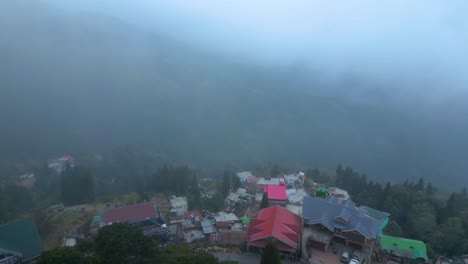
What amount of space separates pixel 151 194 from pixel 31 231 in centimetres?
1997

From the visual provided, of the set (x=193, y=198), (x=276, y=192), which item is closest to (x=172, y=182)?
(x=193, y=198)

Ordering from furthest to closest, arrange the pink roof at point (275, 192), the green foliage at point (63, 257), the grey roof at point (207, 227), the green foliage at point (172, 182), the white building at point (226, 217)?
the green foliage at point (172, 182) < the pink roof at point (275, 192) < the white building at point (226, 217) < the grey roof at point (207, 227) < the green foliage at point (63, 257)

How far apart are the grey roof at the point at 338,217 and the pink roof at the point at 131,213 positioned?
15498 mm

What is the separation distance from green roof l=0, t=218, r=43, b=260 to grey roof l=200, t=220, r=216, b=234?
49.1ft

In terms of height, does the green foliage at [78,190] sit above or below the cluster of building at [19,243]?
below

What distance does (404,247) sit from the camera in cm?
3188

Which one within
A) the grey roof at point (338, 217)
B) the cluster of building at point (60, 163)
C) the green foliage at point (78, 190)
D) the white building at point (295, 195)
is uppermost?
the grey roof at point (338, 217)

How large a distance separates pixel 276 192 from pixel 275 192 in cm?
13

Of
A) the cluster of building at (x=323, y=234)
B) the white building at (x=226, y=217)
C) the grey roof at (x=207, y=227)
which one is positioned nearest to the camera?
the cluster of building at (x=323, y=234)

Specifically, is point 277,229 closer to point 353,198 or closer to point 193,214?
point 193,214

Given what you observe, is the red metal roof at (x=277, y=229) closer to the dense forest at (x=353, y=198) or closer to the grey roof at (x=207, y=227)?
the grey roof at (x=207, y=227)

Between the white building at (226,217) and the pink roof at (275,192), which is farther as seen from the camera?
the pink roof at (275,192)

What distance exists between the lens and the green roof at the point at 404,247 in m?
30.9

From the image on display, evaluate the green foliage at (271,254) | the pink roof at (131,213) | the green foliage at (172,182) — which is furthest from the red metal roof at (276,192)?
the green foliage at (271,254)
